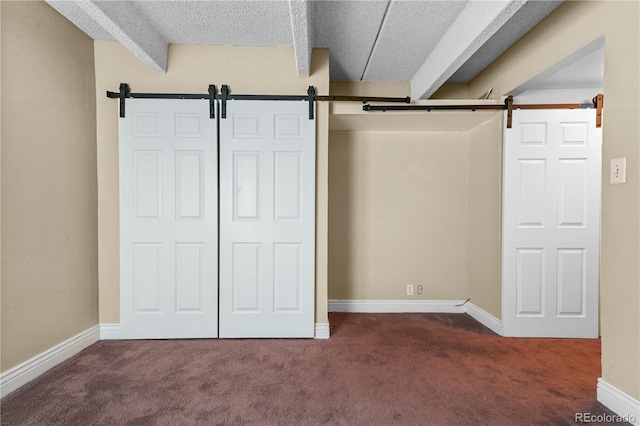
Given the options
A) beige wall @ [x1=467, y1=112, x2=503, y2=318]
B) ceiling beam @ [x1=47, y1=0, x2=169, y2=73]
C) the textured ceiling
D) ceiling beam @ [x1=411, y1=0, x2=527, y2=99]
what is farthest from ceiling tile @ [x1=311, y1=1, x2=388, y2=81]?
beige wall @ [x1=467, y1=112, x2=503, y2=318]

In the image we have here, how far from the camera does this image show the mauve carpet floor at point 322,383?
1828 millimetres

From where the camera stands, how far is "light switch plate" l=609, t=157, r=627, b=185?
1809 millimetres

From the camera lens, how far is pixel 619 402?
1.83 metres

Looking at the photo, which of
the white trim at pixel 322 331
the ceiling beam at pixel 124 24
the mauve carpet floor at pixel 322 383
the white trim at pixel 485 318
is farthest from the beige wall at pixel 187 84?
the white trim at pixel 485 318

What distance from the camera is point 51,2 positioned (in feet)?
7.60

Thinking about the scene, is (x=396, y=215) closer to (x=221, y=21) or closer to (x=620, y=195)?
(x=620, y=195)

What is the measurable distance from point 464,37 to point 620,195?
147 cm

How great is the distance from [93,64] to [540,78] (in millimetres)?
3864

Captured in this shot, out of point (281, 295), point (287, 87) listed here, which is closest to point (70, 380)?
point (281, 295)

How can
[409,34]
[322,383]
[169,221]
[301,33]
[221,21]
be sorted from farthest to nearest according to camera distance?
[169,221], [409,34], [221,21], [301,33], [322,383]

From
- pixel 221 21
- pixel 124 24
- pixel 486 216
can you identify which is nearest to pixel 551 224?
pixel 486 216

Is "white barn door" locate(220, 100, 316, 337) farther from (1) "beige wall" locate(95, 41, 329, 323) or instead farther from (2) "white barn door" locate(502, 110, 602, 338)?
(2) "white barn door" locate(502, 110, 602, 338)

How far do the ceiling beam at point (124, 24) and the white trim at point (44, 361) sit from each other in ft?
7.75

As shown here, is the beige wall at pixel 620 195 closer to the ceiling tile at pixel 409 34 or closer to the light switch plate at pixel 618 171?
the light switch plate at pixel 618 171
